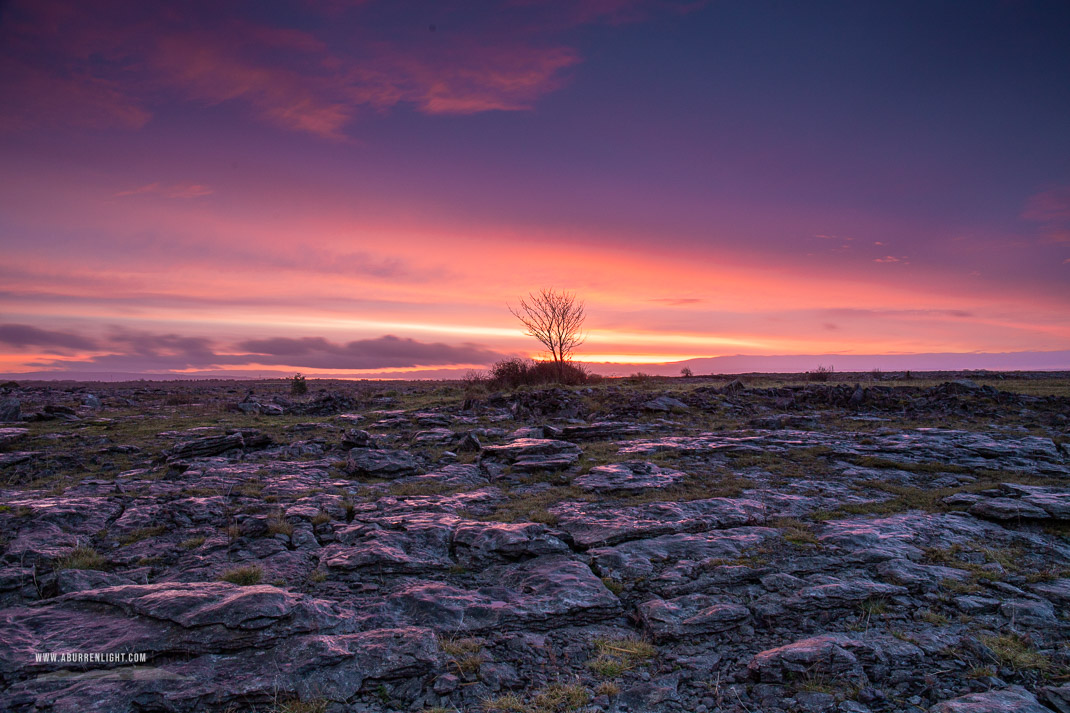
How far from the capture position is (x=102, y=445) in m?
15.4

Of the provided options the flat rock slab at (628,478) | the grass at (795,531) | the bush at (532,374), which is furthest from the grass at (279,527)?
the bush at (532,374)

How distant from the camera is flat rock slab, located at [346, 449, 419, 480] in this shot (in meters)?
12.6

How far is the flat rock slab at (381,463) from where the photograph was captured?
12.6m

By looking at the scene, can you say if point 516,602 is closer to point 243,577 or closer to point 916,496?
point 243,577

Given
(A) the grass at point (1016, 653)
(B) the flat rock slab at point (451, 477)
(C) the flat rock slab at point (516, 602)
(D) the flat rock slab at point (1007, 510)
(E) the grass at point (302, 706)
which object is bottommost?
(E) the grass at point (302, 706)

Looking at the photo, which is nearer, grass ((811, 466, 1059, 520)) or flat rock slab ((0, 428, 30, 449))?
grass ((811, 466, 1059, 520))

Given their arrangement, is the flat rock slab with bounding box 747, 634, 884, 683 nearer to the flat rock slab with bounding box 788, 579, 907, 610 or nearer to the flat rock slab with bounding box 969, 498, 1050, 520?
the flat rock slab with bounding box 788, 579, 907, 610

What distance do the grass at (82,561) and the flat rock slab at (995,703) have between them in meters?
9.82

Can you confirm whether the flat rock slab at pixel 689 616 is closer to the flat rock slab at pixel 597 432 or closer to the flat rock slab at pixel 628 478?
the flat rock slab at pixel 628 478

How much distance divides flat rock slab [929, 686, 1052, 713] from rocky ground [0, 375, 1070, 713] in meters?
0.03

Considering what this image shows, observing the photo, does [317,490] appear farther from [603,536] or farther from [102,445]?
[102,445]

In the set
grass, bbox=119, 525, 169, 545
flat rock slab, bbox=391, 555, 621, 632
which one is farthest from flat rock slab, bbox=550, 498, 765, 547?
grass, bbox=119, 525, 169, 545

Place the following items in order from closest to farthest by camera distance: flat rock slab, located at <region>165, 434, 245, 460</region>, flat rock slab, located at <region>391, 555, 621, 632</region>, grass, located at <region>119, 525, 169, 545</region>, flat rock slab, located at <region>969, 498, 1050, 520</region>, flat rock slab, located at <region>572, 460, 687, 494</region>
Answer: flat rock slab, located at <region>391, 555, 621, 632</region>
grass, located at <region>119, 525, 169, 545</region>
flat rock slab, located at <region>969, 498, 1050, 520</region>
flat rock slab, located at <region>572, 460, 687, 494</region>
flat rock slab, located at <region>165, 434, 245, 460</region>

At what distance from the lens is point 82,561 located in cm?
720
